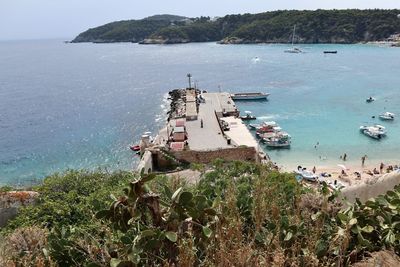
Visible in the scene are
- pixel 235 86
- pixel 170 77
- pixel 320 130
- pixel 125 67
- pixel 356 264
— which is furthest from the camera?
pixel 125 67

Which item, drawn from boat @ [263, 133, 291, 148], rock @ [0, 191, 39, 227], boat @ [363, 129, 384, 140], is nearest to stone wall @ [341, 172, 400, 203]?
rock @ [0, 191, 39, 227]

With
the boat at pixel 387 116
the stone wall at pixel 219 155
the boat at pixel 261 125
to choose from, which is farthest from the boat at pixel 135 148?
the boat at pixel 387 116

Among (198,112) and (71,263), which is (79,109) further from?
(71,263)

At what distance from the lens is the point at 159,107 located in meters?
51.5

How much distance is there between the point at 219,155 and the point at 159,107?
32683 mm

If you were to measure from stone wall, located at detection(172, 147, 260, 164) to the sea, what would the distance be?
33.4ft

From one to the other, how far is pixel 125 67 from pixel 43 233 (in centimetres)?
9392

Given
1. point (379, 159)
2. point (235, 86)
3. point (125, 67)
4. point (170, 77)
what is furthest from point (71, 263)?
point (125, 67)

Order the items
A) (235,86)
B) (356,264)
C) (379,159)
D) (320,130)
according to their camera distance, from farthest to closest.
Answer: (235,86)
(320,130)
(379,159)
(356,264)

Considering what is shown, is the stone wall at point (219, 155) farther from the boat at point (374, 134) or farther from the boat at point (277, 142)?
the boat at point (374, 134)

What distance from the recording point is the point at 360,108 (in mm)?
46844

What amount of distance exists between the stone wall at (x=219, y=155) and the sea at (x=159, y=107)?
33.4 feet

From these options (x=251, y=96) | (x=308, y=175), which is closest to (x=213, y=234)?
(x=308, y=175)

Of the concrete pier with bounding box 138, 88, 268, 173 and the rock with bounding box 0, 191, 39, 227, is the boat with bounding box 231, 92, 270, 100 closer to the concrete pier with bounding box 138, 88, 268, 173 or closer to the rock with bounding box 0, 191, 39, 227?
the concrete pier with bounding box 138, 88, 268, 173
